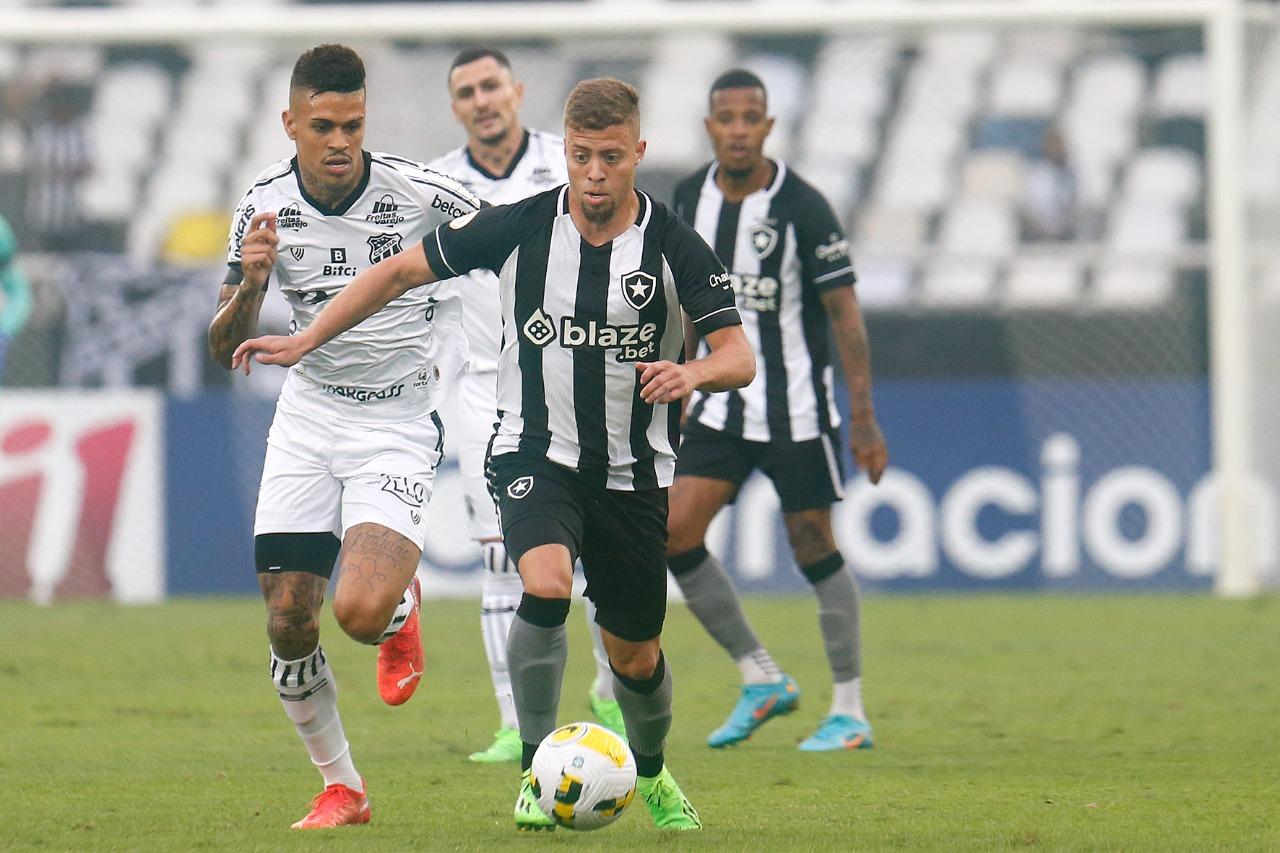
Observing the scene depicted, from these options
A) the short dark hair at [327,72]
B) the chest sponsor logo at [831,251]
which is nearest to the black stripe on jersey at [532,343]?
the short dark hair at [327,72]

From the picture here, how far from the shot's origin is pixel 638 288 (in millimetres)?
5410

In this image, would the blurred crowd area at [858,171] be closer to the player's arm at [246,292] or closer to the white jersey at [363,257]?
the white jersey at [363,257]

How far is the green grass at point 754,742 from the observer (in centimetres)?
539

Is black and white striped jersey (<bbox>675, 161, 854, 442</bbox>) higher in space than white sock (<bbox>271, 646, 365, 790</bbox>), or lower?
higher

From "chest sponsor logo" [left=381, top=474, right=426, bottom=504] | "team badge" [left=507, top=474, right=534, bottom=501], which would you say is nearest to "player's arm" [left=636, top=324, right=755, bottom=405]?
"team badge" [left=507, top=474, right=534, bottom=501]

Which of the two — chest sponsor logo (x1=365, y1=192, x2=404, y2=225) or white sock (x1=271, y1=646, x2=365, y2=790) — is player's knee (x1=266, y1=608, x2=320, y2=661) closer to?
white sock (x1=271, y1=646, x2=365, y2=790)

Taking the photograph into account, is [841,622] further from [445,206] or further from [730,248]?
[445,206]

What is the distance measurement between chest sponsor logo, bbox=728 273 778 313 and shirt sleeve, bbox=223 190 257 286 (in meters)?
2.31

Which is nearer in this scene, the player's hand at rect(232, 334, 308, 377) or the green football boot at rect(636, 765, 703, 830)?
the player's hand at rect(232, 334, 308, 377)

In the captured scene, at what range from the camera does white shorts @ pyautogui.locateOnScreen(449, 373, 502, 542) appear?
24.4 feet

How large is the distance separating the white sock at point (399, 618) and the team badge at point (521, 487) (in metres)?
0.60

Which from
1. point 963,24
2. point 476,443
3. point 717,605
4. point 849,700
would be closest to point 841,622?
point 849,700

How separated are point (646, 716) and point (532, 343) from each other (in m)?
1.08

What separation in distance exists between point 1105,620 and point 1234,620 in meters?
0.76
